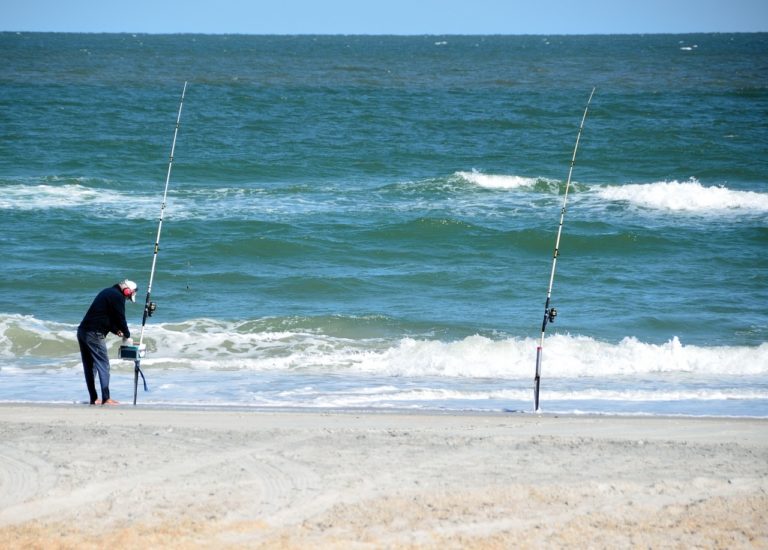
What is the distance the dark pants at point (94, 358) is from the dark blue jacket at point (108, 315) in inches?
2.2

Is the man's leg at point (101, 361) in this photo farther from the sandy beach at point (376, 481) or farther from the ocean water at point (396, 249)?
the ocean water at point (396, 249)

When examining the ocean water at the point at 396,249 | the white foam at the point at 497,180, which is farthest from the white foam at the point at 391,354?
the white foam at the point at 497,180

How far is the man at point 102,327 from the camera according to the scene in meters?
7.95

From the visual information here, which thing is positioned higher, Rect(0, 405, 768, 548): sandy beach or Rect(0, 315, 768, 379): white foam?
Rect(0, 315, 768, 379): white foam

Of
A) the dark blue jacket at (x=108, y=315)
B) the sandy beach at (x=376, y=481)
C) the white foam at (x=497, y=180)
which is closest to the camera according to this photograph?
the sandy beach at (x=376, y=481)

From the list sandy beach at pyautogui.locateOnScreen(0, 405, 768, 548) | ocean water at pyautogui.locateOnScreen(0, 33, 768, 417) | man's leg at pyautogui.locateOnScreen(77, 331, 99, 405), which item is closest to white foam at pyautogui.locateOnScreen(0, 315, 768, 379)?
ocean water at pyautogui.locateOnScreen(0, 33, 768, 417)

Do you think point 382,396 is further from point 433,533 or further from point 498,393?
point 433,533

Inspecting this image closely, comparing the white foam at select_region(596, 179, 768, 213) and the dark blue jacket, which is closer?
the dark blue jacket

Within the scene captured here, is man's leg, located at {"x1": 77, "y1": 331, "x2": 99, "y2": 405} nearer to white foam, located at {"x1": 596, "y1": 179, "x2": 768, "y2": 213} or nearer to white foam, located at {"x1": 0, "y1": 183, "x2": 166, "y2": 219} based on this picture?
white foam, located at {"x1": 0, "y1": 183, "x2": 166, "y2": 219}

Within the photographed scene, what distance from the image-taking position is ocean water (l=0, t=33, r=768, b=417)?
9.82 m

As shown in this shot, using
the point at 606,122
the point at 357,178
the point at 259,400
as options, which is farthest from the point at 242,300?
the point at 606,122

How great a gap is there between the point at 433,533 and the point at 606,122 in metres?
24.9

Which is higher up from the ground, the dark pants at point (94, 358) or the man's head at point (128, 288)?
the man's head at point (128, 288)

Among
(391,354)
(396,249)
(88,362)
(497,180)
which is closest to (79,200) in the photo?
(396,249)
